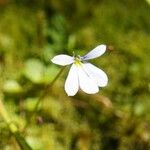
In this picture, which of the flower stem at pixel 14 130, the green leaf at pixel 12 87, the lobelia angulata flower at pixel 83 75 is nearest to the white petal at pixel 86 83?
the lobelia angulata flower at pixel 83 75

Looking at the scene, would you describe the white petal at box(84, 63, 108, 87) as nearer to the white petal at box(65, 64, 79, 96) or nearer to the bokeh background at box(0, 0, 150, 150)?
the white petal at box(65, 64, 79, 96)

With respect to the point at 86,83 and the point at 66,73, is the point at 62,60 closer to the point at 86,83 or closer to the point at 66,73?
the point at 86,83

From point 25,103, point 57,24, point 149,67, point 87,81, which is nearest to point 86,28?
point 57,24

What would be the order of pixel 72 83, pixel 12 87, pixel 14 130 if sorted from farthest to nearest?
1. pixel 12 87
2. pixel 14 130
3. pixel 72 83

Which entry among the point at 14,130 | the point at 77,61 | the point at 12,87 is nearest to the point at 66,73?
the point at 12,87

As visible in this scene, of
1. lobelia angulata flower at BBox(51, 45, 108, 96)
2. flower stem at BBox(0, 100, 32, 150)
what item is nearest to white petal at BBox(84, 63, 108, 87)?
lobelia angulata flower at BBox(51, 45, 108, 96)

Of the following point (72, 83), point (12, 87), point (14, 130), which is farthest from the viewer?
point (12, 87)

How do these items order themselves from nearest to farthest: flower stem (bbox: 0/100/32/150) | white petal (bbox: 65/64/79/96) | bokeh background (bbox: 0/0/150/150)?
white petal (bbox: 65/64/79/96)
flower stem (bbox: 0/100/32/150)
bokeh background (bbox: 0/0/150/150)
